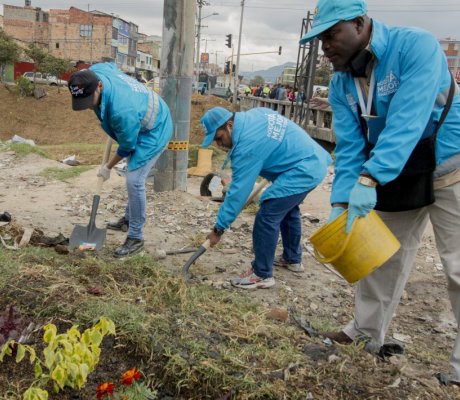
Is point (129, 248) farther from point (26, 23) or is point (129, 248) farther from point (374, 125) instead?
point (26, 23)

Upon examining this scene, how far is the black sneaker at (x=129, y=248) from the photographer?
4.18m

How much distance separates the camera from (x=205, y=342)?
90.7 inches

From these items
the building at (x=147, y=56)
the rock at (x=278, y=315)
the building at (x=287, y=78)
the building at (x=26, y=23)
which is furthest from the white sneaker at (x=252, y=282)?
the building at (x=147, y=56)

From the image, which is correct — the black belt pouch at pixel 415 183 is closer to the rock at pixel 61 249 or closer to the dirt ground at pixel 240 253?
the dirt ground at pixel 240 253

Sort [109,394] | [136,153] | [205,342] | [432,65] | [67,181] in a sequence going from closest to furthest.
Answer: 1. [109,394]
2. [432,65]
3. [205,342]
4. [136,153]
5. [67,181]

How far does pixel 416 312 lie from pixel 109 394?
2880mm

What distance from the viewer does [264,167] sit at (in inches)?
146

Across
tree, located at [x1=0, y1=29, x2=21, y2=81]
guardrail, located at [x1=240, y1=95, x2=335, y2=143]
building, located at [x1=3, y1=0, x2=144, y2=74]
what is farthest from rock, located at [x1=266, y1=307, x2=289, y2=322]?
building, located at [x1=3, y1=0, x2=144, y2=74]

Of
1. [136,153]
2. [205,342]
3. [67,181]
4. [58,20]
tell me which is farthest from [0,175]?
[58,20]

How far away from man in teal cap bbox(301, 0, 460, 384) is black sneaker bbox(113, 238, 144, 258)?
7.26 feet

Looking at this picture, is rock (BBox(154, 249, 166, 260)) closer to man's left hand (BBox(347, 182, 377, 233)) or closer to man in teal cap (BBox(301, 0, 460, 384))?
man in teal cap (BBox(301, 0, 460, 384))

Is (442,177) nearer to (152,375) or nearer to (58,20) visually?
(152,375)

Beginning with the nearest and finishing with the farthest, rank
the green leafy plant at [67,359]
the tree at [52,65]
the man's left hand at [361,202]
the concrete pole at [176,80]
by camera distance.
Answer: the green leafy plant at [67,359] < the man's left hand at [361,202] < the concrete pole at [176,80] < the tree at [52,65]

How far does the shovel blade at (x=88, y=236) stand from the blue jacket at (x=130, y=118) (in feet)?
2.08
